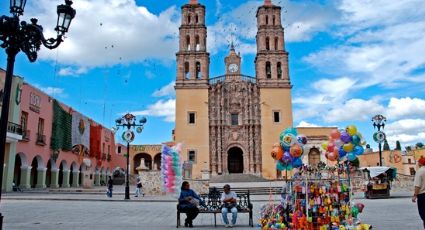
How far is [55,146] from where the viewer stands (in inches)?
1065

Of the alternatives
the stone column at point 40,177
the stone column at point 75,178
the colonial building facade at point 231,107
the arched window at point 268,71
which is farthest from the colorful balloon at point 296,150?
the stone column at point 75,178

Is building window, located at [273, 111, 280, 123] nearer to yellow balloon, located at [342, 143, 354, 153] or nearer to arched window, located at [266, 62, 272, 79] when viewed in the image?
arched window, located at [266, 62, 272, 79]

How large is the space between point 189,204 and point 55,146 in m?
22.0

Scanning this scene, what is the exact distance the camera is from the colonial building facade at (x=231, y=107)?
107 feet

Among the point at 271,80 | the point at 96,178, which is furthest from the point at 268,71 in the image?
the point at 96,178

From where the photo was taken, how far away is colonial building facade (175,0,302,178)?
32.6m

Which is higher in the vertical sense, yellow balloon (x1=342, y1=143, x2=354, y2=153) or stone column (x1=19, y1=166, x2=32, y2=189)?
yellow balloon (x1=342, y1=143, x2=354, y2=153)

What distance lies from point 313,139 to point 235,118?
24.4 feet

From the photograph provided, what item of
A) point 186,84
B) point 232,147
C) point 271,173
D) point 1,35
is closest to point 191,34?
point 186,84

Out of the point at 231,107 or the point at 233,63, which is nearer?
the point at 231,107

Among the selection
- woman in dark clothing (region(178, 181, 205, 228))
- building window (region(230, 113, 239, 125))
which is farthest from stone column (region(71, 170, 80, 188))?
woman in dark clothing (region(178, 181, 205, 228))

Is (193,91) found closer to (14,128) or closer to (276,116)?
(276,116)

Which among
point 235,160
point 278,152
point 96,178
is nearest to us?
point 278,152

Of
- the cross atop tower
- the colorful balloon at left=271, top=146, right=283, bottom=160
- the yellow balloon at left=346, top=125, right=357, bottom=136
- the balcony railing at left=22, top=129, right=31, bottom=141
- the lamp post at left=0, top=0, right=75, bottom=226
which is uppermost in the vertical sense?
the cross atop tower
